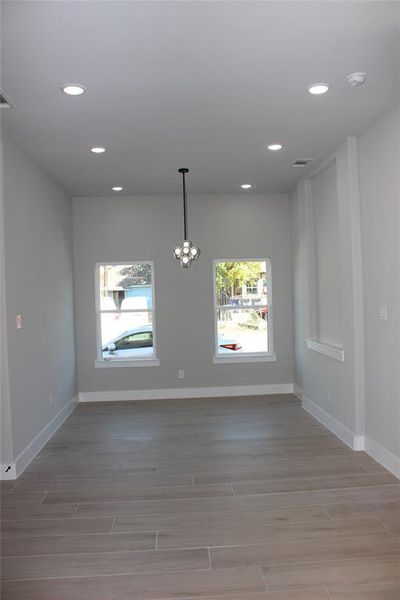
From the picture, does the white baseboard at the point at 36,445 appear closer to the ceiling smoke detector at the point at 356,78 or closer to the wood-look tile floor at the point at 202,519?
the wood-look tile floor at the point at 202,519

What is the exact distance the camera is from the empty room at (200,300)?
2576mm

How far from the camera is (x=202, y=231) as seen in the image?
6836 millimetres

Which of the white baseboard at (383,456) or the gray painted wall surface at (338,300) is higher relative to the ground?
the gray painted wall surface at (338,300)

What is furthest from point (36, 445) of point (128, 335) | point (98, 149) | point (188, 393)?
point (98, 149)

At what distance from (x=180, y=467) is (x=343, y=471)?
53.1 inches

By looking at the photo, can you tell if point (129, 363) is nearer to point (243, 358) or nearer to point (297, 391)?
point (243, 358)

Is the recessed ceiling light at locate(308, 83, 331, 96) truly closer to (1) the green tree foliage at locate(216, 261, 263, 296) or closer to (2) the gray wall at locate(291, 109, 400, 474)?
(2) the gray wall at locate(291, 109, 400, 474)

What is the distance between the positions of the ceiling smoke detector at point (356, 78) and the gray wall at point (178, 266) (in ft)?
12.2

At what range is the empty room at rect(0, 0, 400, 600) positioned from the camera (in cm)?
258

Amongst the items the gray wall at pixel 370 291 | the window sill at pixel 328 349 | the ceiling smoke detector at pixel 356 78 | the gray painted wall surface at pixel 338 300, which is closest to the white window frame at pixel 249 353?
the gray painted wall surface at pixel 338 300

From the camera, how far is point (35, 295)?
4.78 m

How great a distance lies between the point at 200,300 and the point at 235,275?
623 mm

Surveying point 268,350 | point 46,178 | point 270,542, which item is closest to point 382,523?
point 270,542

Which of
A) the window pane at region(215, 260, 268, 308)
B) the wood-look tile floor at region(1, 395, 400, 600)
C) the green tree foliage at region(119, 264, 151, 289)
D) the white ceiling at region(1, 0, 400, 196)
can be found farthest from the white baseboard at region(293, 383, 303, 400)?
the white ceiling at region(1, 0, 400, 196)
